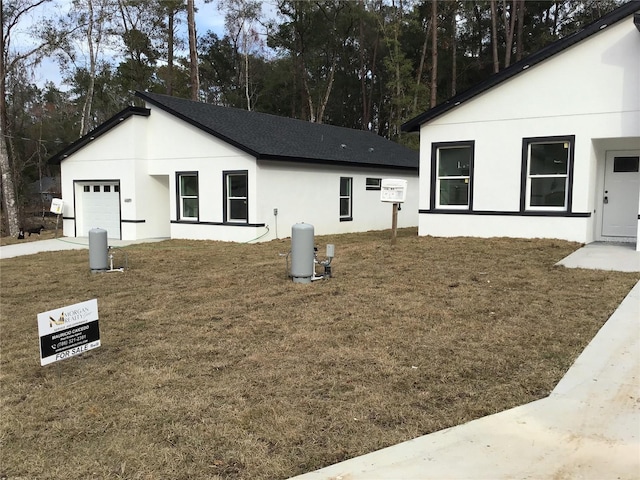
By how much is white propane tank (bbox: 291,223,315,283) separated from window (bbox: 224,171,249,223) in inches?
281

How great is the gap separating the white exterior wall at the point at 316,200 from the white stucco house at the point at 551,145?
4.75 meters

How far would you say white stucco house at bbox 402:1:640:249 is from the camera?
10.9 m

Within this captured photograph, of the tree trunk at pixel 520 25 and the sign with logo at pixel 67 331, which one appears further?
the tree trunk at pixel 520 25

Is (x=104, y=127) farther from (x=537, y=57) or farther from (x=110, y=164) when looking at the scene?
(x=537, y=57)

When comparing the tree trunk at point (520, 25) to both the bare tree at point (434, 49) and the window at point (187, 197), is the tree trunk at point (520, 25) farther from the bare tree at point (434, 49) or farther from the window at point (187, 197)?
the window at point (187, 197)

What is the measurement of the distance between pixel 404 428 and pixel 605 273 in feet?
19.8

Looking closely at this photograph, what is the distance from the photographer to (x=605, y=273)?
26.6 feet

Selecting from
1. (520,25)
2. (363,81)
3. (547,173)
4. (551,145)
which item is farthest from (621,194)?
(363,81)

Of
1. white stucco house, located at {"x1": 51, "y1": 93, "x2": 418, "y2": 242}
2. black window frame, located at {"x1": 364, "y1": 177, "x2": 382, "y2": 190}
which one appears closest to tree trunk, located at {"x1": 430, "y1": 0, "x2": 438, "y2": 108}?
white stucco house, located at {"x1": 51, "y1": 93, "x2": 418, "y2": 242}

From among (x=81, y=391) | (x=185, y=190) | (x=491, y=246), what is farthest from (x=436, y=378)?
(x=185, y=190)

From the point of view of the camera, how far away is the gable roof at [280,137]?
1564 cm

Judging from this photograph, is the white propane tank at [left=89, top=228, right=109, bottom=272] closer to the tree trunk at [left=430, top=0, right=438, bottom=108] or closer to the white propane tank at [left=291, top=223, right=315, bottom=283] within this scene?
the white propane tank at [left=291, top=223, right=315, bottom=283]

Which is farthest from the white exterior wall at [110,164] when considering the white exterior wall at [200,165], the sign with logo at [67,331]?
the sign with logo at [67,331]

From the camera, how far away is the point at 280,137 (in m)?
17.7
